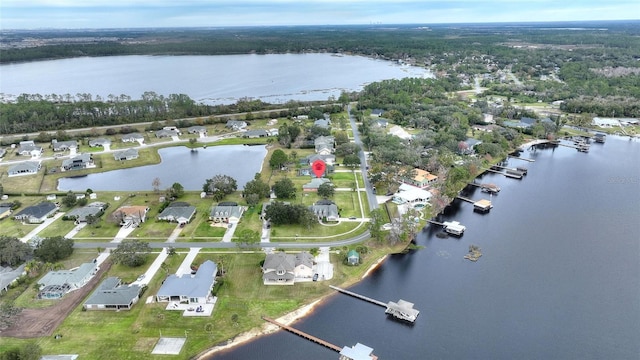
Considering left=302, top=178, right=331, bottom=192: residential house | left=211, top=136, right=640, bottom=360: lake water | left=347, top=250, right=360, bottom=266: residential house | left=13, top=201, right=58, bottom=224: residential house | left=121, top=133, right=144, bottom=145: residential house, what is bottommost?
left=211, top=136, right=640, bottom=360: lake water

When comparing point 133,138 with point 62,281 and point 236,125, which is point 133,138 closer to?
point 236,125

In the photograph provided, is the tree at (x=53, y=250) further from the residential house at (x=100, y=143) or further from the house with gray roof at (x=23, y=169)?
the residential house at (x=100, y=143)

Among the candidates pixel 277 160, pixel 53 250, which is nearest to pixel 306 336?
pixel 53 250

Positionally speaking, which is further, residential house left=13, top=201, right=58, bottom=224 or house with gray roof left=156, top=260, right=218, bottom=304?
residential house left=13, top=201, right=58, bottom=224

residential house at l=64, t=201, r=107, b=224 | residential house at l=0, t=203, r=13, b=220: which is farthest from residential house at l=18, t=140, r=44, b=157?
residential house at l=64, t=201, r=107, b=224

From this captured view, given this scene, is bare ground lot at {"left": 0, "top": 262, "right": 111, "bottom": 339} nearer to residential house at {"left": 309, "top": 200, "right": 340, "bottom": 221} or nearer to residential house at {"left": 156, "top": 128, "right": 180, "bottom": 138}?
residential house at {"left": 309, "top": 200, "right": 340, "bottom": 221}

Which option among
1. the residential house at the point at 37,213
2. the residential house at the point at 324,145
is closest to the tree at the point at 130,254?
the residential house at the point at 37,213
